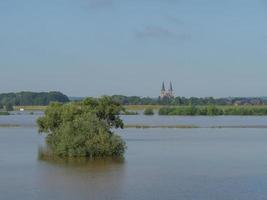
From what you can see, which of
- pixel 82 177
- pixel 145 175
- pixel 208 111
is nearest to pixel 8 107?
pixel 208 111

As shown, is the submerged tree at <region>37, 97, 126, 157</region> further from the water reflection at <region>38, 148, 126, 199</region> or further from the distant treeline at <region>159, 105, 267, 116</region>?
the distant treeline at <region>159, 105, 267, 116</region>

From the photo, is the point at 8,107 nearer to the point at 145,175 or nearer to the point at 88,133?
the point at 88,133

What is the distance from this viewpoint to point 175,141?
61.9 metres

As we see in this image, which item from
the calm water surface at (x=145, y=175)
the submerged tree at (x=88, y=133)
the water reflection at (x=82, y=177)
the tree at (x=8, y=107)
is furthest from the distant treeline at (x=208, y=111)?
the water reflection at (x=82, y=177)

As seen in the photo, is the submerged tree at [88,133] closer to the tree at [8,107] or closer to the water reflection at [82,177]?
the water reflection at [82,177]

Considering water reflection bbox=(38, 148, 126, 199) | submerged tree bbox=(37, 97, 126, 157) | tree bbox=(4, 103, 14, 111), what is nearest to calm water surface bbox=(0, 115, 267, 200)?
water reflection bbox=(38, 148, 126, 199)

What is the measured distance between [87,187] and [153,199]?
4499 mm

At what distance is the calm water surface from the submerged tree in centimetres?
152

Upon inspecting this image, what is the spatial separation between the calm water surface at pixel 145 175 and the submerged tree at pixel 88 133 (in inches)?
59.8

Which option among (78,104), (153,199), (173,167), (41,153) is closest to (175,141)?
(78,104)

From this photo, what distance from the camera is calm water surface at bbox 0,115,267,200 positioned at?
28.7 meters

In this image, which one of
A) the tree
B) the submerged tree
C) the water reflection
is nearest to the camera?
the water reflection

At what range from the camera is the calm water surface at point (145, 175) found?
28.7 m

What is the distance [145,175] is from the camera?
35.1 metres
